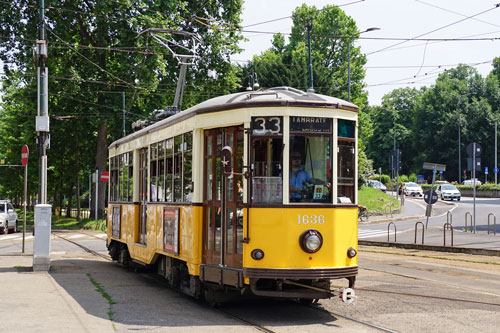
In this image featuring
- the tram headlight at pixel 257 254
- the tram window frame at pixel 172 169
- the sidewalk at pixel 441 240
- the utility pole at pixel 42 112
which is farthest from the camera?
the sidewalk at pixel 441 240

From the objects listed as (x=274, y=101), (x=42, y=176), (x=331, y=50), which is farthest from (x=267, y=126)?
(x=331, y=50)

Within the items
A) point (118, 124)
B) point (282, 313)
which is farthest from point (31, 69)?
point (282, 313)

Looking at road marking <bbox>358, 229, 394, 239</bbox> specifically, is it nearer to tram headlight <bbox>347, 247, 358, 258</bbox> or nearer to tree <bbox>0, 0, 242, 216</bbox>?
tree <bbox>0, 0, 242, 216</bbox>

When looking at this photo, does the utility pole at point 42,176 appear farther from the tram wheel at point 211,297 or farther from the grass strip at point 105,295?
the tram wheel at point 211,297

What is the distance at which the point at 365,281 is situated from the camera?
13.2 m

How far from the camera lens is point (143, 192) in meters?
13.9

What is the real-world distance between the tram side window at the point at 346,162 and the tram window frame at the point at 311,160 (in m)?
0.18

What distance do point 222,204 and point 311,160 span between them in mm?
1410

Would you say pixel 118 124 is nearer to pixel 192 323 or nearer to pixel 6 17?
pixel 6 17

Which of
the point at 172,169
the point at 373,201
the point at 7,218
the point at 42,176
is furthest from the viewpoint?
the point at 373,201

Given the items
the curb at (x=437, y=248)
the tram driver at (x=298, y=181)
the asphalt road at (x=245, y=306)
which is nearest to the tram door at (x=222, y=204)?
the tram driver at (x=298, y=181)

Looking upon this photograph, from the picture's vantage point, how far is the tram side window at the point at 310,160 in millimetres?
9117

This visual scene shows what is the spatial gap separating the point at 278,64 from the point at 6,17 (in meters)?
18.6

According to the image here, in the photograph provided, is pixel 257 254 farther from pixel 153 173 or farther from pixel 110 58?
pixel 110 58
